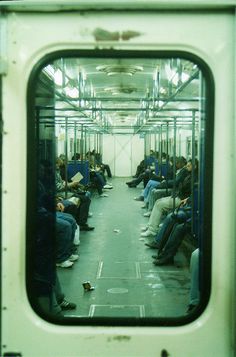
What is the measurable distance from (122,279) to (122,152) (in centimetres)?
2004

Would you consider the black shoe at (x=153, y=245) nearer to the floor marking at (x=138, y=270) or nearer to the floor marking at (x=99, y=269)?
the floor marking at (x=138, y=270)

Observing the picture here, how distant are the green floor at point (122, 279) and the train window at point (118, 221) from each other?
1cm

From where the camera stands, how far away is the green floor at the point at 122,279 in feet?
16.2

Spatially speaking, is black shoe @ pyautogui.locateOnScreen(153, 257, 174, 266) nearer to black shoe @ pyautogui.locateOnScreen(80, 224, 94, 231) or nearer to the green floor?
the green floor

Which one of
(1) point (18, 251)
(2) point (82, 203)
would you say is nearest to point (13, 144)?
(1) point (18, 251)

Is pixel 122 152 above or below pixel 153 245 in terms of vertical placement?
above

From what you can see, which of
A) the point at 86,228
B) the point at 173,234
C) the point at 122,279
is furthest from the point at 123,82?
the point at 122,279

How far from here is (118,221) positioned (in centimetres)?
1048

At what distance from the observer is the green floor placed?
494cm

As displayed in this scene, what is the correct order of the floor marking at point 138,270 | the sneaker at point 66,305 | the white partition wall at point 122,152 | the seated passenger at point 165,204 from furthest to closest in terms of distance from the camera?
the white partition wall at point 122,152, the seated passenger at point 165,204, the floor marking at point 138,270, the sneaker at point 66,305

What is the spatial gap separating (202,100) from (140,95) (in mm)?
9757

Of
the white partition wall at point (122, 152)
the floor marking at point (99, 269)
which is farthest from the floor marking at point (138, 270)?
the white partition wall at point (122, 152)

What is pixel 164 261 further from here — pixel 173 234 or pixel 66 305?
pixel 66 305

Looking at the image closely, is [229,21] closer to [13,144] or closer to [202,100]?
[202,100]
